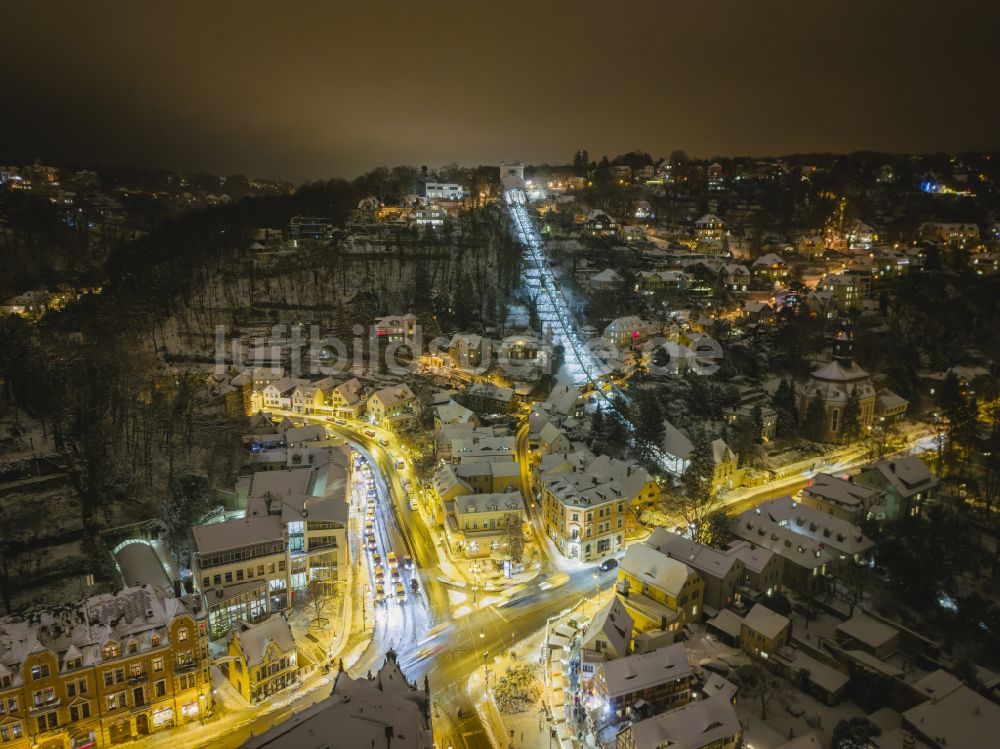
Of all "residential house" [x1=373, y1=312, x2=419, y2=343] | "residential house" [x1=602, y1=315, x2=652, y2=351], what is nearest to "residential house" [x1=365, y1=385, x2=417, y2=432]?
"residential house" [x1=373, y1=312, x2=419, y2=343]

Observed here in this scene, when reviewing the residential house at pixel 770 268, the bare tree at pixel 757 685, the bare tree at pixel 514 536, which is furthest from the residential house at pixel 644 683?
the residential house at pixel 770 268

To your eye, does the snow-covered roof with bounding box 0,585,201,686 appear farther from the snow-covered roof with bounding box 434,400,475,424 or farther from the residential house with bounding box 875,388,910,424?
the residential house with bounding box 875,388,910,424

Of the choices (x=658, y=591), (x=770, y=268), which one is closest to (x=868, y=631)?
(x=658, y=591)

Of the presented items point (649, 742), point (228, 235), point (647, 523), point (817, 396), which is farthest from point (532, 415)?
point (228, 235)

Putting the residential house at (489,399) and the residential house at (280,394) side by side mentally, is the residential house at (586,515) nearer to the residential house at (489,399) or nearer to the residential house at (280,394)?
the residential house at (489,399)

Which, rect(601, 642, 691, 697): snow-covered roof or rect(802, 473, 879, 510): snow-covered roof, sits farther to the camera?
Result: rect(802, 473, 879, 510): snow-covered roof
